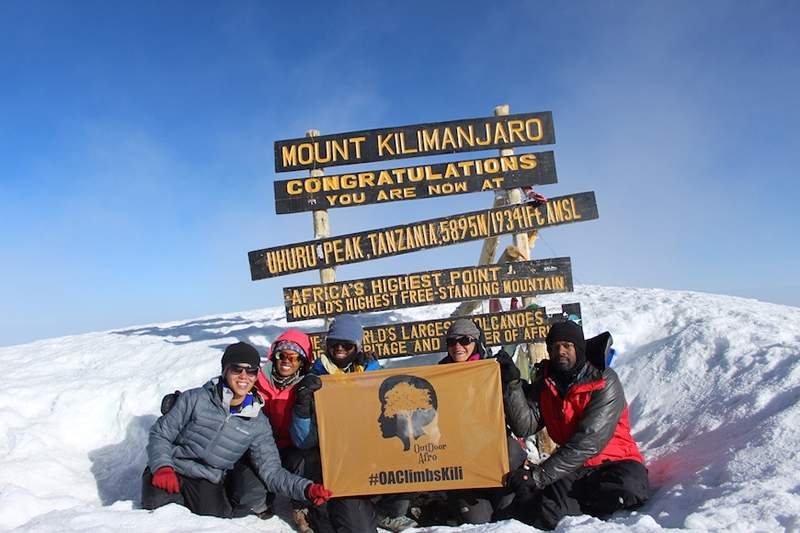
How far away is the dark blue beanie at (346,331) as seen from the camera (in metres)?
4.78

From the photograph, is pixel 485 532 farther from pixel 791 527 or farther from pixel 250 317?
pixel 250 317

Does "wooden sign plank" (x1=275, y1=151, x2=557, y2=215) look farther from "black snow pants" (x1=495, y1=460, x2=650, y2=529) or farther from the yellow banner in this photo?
"black snow pants" (x1=495, y1=460, x2=650, y2=529)

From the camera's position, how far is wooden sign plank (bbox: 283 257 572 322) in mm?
7301

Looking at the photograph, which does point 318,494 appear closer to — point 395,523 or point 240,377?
point 395,523

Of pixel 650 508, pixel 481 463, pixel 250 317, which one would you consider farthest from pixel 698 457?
pixel 250 317

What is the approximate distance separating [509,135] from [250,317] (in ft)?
31.7

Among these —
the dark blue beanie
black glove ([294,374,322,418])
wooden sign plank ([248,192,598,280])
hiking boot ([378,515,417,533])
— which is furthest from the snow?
wooden sign plank ([248,192,598,280])

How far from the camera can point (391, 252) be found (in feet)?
24.3

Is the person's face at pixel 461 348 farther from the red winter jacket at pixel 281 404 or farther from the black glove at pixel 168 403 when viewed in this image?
the black glove at pixel 168 403

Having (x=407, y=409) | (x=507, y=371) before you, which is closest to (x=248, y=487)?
(x=407, y=409)

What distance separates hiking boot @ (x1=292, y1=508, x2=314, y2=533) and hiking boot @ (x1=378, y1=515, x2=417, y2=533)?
0.61 m

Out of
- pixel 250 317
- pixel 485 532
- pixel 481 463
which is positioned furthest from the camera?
pixel 250 317

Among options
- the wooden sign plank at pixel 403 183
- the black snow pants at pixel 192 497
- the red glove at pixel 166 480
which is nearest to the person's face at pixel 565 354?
the black snow pants at pixel 192 497

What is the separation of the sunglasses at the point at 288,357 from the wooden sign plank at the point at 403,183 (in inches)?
121
